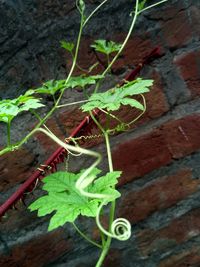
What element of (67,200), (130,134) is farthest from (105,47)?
(67,200)

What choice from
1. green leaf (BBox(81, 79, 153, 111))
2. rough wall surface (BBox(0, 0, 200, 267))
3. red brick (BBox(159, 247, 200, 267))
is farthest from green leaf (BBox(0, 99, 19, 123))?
red brick (BBox(159, 247, 200, 267))

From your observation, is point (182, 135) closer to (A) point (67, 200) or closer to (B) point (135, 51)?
(B) point (135, 51)

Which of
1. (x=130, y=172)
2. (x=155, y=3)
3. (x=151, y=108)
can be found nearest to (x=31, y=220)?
(x=130, y=172)

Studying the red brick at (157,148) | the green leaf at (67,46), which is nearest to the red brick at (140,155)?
the red brick at (157,148)

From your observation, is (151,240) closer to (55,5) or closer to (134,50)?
(134,50)

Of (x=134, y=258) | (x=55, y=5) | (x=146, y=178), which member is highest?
(x=55, y=5)

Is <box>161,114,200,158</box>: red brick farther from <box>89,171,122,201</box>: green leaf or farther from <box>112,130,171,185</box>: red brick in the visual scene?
<box>89,171,122,201</box>: green leaf

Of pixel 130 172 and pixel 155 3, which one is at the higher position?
pixel 155 3
